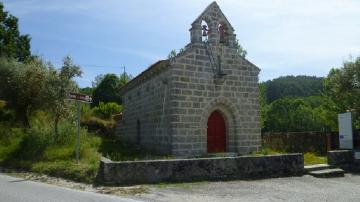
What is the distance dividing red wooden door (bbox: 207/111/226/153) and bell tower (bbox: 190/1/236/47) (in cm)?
352

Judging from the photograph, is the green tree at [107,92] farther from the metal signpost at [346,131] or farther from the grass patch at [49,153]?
the metal signpost at [346,131]

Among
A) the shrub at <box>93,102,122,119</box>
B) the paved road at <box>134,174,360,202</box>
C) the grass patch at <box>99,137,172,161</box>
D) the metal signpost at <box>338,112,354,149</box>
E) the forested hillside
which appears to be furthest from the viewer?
the forested hillside

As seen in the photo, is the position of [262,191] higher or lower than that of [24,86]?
lower

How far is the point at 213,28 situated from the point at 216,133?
5.00 m

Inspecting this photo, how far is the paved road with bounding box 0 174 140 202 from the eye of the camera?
29.1 feet

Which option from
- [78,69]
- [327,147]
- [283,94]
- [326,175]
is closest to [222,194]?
[326,175]

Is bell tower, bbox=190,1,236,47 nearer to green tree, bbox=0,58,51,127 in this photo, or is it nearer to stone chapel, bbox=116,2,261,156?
stone chapel, bbox=116,2,261,156

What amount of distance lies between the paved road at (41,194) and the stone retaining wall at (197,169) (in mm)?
1454

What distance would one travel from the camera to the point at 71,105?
21234 millimetres

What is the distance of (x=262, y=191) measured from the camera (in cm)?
1045

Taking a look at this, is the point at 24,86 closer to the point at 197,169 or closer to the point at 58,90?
the point at 58,90

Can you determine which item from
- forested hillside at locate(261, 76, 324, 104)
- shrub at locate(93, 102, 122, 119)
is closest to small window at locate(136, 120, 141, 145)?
shrub at locate(93, 102, 122, 119)

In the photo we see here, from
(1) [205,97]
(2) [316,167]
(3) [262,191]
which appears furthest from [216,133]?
(3) [262,191]

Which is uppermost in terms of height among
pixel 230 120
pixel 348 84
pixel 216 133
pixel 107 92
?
pixel 107 92
